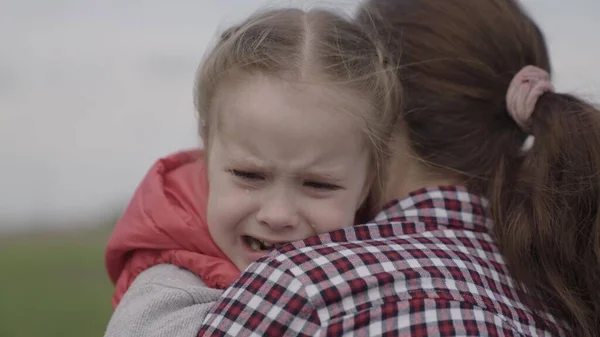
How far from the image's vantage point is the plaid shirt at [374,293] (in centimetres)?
154

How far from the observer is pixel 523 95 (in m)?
1.95

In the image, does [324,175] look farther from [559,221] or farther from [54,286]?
[54,286]

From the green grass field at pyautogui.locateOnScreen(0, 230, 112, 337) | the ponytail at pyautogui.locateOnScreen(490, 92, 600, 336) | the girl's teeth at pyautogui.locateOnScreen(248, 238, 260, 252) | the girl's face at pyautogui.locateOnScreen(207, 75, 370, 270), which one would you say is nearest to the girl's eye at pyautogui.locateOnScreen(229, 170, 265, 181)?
the girl's face at pyautogui.locateOnScreen(207, 75, 370, 270)

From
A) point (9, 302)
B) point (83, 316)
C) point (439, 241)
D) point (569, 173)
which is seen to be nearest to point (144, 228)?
point (439, 241)

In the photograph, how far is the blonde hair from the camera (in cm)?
181

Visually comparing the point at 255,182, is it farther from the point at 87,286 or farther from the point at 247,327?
the point at 87,286

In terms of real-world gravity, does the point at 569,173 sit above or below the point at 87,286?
above

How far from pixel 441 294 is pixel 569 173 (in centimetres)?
40

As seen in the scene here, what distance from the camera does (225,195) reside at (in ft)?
6.14

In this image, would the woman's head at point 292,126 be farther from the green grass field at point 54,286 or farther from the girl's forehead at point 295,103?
the green grass field at point 54,286

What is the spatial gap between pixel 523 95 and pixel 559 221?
0.30 meters

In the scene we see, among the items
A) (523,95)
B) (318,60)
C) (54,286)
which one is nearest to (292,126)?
(318,60)

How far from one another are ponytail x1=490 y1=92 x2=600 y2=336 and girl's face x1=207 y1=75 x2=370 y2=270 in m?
0.29

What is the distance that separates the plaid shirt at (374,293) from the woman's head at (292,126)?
6.1 inches
